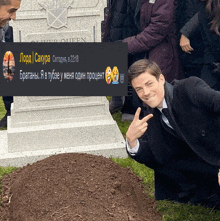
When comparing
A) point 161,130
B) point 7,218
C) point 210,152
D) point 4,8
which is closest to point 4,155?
point 7,218

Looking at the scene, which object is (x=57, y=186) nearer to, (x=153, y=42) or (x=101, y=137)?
(x=101, y=137)

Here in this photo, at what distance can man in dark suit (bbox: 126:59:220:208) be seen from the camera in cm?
338

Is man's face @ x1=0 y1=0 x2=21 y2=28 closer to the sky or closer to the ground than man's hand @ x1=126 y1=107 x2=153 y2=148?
closer to the sky

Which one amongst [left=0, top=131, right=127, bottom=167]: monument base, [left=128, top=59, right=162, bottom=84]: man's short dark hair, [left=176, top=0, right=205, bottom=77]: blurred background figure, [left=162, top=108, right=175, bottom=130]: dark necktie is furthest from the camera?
[left=176, top=0, right=205, bottom=77]: blurred background figure

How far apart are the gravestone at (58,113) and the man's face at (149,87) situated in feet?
6.72

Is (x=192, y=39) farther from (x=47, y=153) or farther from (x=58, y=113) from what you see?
(x=47, y=153)

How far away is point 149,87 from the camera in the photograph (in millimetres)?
3404

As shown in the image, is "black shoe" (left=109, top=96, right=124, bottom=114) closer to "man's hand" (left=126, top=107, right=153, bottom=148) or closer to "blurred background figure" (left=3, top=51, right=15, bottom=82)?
"blurred background figure" (left=3, top=51, right=15, bottom=82)

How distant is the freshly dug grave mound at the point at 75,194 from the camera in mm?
3611

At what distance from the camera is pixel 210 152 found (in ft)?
11.9

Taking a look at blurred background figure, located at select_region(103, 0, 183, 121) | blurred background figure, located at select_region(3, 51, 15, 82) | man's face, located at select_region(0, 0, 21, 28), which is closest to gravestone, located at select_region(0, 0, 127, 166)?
blurred background figure, located at select_region(3, 51, 15, 82)

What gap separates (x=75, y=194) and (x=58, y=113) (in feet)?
6.35

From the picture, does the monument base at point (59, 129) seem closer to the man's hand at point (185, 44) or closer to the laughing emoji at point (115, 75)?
the laughing emoji at point (115, 75)

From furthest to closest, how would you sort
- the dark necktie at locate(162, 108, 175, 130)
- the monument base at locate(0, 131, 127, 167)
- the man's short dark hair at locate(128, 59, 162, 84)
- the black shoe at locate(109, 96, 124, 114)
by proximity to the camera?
the black shoe at locate(109, 96, 124, 114) → the monument base at locate(0, 131, 127, 167) → the dark necktie at locate(162, 108, 175, 130) → the man's short dark hair at locate(128, 59, 162, 84)
